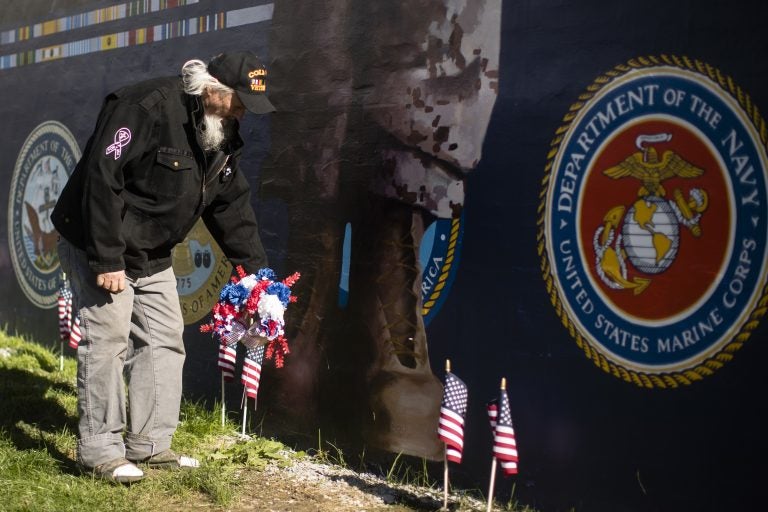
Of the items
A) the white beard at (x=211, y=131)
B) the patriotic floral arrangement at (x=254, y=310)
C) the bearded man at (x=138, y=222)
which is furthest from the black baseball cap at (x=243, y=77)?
the patriotic floral arrangement at (x=254, y=310)

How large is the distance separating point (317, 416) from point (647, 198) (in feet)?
7.93

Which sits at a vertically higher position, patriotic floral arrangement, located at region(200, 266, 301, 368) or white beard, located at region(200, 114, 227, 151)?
white beard, located at region(200, 114, 227, 151)

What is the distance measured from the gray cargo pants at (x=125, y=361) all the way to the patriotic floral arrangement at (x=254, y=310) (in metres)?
0.36

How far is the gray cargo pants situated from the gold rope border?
4.31 feet

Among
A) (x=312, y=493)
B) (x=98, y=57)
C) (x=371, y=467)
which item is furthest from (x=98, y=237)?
(x=98, y=57)

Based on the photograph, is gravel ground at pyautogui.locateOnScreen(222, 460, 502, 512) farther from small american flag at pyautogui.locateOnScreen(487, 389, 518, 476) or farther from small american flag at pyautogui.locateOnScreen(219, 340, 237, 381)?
small american flag at pyautogui.locateOnScreen(219, 340, 237, 381)

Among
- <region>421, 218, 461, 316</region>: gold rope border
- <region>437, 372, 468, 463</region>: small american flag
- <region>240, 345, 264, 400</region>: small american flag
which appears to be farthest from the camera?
<region>240, 345, 264, 400</region>: small american flag

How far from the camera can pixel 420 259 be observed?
16.0 feet

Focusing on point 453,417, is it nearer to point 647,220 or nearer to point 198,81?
point 647,220

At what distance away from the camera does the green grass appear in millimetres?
4199

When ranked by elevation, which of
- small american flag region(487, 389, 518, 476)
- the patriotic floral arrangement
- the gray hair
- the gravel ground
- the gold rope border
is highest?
the gray hair

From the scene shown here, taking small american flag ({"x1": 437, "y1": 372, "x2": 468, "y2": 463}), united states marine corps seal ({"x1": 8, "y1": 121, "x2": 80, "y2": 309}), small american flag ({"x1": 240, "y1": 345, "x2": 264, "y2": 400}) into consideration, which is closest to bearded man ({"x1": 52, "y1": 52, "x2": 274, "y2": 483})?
small american flag ({"x1": 240, "y1": 345, "x2": 264, "y2": 400})

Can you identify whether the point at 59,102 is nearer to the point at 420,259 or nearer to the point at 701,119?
the point at 420,259

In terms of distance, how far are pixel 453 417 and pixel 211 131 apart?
1791mm
